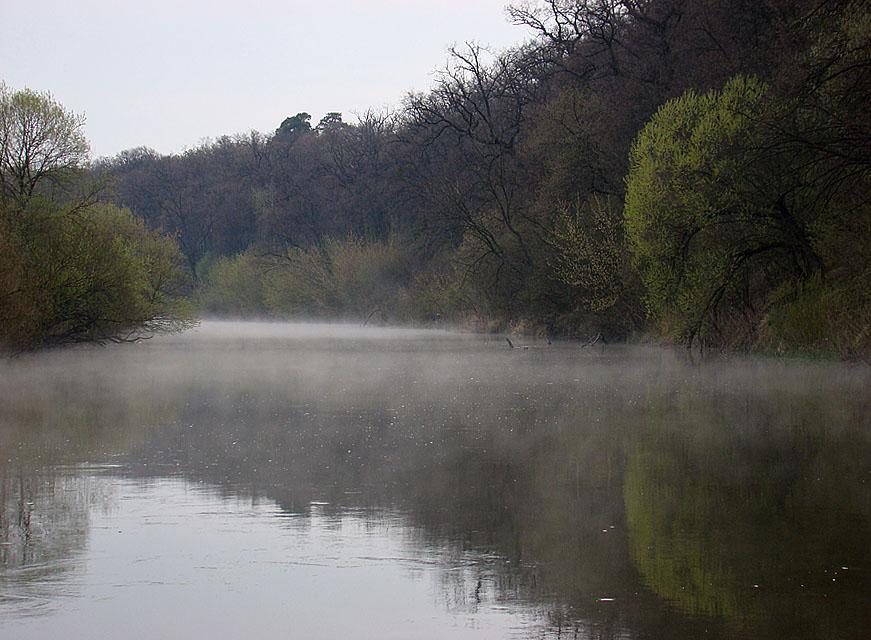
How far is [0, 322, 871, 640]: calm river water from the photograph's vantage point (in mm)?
7805

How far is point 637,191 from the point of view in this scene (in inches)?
1500

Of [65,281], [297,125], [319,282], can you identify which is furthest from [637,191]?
[297,125]

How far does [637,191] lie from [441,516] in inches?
1107

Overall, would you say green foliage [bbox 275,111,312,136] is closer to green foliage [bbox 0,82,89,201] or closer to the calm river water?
green foliage [bbox 0,82,89,201]

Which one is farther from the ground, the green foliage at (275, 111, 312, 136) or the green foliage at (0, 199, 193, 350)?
the green foliage at (275, 111, 312, 136)

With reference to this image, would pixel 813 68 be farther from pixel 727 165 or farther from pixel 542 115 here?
pixel 542 115

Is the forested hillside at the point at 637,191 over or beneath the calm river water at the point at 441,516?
over

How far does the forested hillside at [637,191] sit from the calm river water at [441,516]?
5749 millimetres

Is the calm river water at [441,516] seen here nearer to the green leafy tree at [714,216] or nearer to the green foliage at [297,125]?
the green leafy tree at [714,216]

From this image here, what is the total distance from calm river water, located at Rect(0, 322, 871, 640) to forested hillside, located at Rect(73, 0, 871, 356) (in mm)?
5749

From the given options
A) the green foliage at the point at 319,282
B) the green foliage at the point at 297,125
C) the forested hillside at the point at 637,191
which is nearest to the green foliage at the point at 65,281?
the forested hillside at the point at 637,191

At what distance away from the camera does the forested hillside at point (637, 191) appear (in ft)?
89.0

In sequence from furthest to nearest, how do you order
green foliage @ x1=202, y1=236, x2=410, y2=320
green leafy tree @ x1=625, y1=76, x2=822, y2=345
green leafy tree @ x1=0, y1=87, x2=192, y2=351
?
green foliage @ x1=202, y1=236, x2=410, y2=320, green leafy tree @ x1=0, y1=87, x2=192, y2=351, green leafy tree @ x1=625, y1=76, x2=822, y2=345

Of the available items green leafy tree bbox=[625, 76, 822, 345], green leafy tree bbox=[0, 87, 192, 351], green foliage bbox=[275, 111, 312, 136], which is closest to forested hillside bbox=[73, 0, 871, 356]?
green leafy tree bbox=[625, 76, 822, 345]
